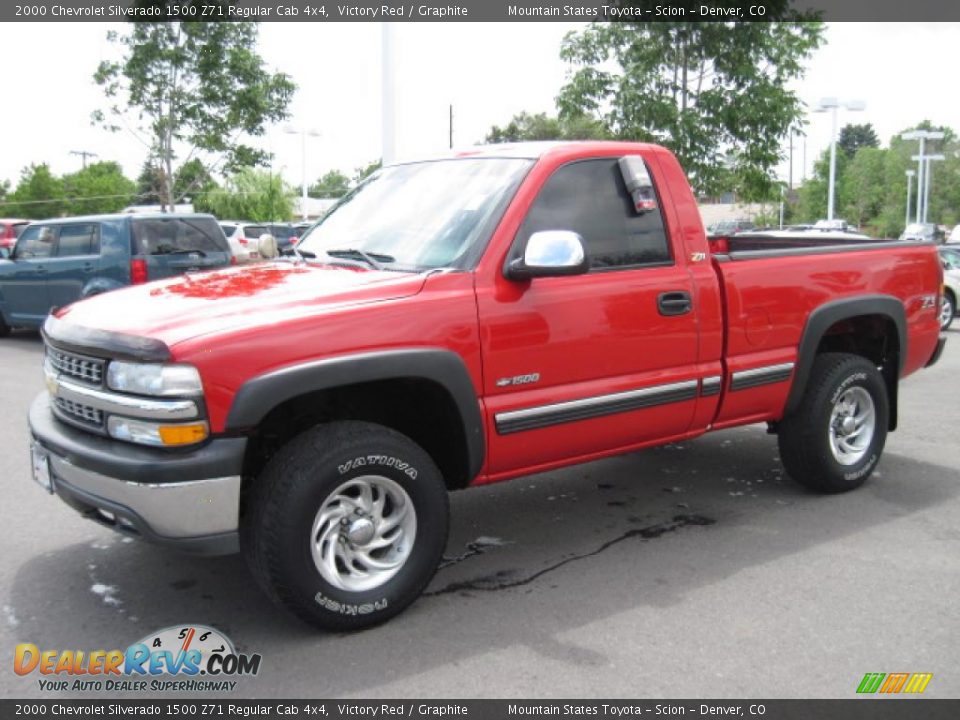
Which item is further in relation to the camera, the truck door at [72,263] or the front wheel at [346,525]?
the truck door at [72,263]

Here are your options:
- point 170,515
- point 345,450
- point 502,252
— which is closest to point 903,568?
point 502,252

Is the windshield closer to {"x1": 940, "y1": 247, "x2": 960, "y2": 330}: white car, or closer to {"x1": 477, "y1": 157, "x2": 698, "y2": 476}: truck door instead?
{"x1": 477, "y1": 157, "x2": 698, "y2": 476}: truck door

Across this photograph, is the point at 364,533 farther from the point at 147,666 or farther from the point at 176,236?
the point at 176,236

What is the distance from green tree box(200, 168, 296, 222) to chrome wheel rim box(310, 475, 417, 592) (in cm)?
4137

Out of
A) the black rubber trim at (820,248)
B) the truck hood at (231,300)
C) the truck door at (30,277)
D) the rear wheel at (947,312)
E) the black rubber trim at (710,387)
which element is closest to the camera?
the truck hood at (231,300)

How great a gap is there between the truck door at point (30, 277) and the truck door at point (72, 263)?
187mm

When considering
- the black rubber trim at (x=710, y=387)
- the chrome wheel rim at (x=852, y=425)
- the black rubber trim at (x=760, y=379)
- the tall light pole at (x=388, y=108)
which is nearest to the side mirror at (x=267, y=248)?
the black rubber trim at (x=710, y=387)

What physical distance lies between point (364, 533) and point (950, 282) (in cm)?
1596

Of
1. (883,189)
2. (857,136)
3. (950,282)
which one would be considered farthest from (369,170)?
(857,136)

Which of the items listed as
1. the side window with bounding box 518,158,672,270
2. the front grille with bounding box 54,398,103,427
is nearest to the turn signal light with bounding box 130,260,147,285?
the front grille with bounding box 54,398,103,427

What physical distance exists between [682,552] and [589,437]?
0.85 metres

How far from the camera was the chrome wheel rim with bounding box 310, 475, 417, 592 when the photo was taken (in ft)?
12.0

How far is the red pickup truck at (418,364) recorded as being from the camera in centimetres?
338

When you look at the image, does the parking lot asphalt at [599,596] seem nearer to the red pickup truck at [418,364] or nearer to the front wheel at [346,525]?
the front wheel at [346,525]
